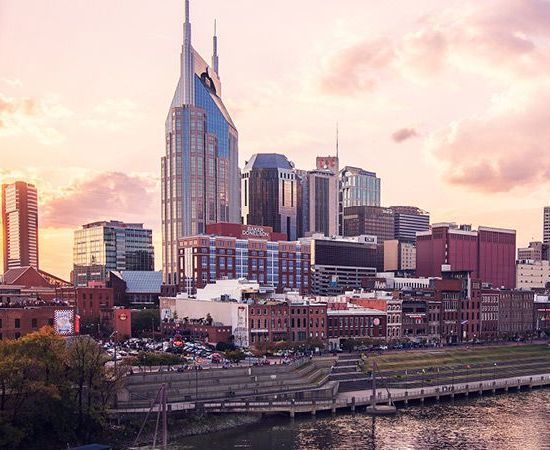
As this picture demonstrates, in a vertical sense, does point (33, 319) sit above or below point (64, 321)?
above

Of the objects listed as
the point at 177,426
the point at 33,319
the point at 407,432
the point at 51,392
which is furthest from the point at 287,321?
the point at 51,392

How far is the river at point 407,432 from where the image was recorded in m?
96.6

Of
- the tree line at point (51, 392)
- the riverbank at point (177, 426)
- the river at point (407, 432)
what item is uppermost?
the tree line at point (51, 392)

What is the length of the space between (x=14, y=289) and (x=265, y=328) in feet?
202

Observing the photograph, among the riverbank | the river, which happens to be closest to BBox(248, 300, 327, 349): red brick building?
the river

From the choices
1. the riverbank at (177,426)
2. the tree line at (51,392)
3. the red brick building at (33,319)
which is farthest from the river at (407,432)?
the red brick building at (33,319)

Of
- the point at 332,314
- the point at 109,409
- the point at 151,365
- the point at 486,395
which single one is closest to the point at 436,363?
the point at 486,395

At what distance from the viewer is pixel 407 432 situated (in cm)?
10488

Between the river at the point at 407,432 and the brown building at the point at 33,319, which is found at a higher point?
the brown building at the point at 33,319

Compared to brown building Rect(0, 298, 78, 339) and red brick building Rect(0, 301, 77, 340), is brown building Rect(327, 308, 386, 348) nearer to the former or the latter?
brown building Rect(0, 298, 78, 339)

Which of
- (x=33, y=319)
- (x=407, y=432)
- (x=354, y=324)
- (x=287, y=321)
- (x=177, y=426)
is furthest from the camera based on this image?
(x=354, y=324)

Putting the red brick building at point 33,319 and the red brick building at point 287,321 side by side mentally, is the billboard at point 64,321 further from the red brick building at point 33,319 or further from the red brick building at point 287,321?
the red brick building at point 287,321

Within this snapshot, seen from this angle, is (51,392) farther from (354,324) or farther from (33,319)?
(354,324)

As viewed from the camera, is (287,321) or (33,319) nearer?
(33,319)
